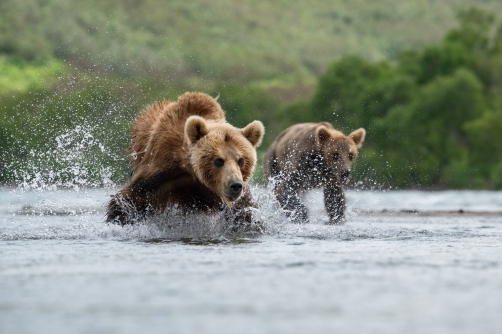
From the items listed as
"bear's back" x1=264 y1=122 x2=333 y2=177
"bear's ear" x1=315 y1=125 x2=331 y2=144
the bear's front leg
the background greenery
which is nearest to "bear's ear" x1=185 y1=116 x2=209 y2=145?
the background greenery

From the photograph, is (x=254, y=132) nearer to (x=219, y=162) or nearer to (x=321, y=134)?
(x=219, y=162)

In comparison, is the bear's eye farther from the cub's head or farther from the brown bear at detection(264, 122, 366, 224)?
the brown bear at detection(264, 122, 366, 224)

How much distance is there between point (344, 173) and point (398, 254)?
504 cm

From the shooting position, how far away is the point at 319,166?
11523mm

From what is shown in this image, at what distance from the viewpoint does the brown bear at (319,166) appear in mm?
11094

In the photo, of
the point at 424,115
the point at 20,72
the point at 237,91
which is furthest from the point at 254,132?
the point at 20,72

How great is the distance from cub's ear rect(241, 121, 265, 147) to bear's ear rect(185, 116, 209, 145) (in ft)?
1.09

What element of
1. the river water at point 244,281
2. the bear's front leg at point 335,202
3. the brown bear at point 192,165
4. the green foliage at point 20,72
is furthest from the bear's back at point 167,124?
the green foliage at point 20,72

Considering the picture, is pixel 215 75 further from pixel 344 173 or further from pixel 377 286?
pixel 377 286

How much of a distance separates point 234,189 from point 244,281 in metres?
1.88

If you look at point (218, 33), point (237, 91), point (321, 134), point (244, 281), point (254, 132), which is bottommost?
point (244, 281)

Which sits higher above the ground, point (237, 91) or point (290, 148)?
point (237, 91)

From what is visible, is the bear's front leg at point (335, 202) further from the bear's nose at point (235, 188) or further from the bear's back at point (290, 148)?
the bear's nose at point (235, 188)

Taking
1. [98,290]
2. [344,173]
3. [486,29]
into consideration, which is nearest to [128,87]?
[344,173]
